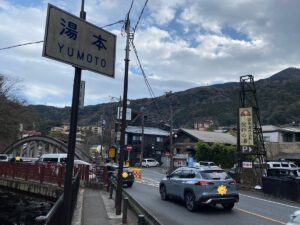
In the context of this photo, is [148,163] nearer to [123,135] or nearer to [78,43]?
[123,135]

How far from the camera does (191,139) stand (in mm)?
64500

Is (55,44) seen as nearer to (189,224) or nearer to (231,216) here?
(189,224)

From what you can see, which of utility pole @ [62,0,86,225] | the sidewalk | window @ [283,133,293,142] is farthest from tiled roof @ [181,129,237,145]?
utility pole @ [62,0,86,225]

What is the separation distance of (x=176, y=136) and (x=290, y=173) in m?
39.6

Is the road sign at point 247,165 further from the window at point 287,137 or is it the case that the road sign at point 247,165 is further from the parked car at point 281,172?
the window at point 287,137

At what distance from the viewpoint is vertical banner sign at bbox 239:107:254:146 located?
29.9 m

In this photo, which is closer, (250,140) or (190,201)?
(190,201)

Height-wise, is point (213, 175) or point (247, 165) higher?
point (247, 165)

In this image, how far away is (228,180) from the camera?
626 inches

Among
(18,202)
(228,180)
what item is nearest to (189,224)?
(228,180)

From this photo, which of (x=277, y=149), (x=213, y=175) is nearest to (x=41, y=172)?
(x=213, y=175)

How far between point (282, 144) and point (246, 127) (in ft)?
96.6

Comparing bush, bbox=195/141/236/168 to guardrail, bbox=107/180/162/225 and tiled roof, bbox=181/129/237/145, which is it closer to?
tiled roof, bbox=181/129/237/145

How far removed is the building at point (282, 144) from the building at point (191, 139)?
22.3 feet
